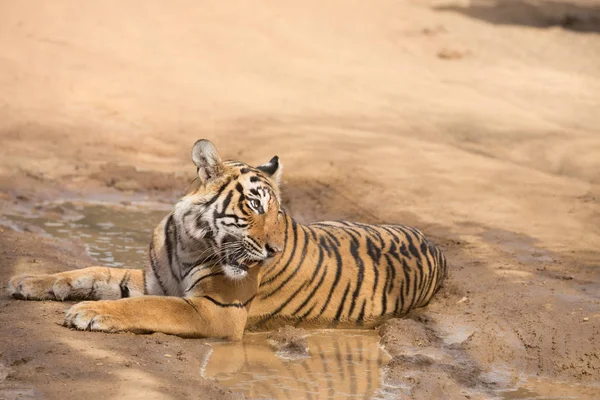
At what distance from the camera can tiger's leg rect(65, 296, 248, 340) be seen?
15.3ft

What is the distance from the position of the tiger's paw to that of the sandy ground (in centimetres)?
24

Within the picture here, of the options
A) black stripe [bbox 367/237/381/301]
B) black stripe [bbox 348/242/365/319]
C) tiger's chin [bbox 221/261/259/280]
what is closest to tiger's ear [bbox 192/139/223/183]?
tiger's chin [bbox 221/261/259/280]

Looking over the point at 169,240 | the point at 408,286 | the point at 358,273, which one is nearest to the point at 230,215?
the point at 169,240

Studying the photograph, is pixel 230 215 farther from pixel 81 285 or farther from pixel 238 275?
pixel 81 285

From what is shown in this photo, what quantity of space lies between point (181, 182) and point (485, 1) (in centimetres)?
1043

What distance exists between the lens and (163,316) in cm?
481

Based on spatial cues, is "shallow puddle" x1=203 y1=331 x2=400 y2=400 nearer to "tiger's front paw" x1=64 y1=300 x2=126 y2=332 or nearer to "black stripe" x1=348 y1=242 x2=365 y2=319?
"black stripe" x1=348 y1=242 x2=365 y2=319

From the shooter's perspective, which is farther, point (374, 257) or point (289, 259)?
point (374, 257)

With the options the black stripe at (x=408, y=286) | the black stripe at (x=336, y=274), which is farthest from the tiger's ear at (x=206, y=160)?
the black stripe at (x=408, y=286)

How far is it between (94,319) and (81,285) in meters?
0.65

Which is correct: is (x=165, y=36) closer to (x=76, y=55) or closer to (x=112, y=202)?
(x=76, y=55)

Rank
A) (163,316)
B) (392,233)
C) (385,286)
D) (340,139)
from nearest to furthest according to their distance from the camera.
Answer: (163,316), (385,286), (392,233), (340,139)

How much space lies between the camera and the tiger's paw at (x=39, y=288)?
518 cm

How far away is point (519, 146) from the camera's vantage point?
10.2 metres
